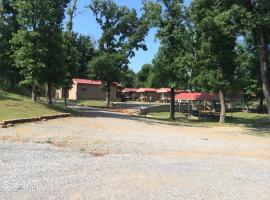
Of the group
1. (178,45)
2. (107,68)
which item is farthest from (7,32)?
(107,68)

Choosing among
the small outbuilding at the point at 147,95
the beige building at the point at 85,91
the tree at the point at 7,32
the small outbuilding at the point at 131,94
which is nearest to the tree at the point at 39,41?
the tree at the point at 7,32

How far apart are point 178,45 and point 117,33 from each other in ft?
60.6

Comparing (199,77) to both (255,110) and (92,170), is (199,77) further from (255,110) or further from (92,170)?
(255,110)

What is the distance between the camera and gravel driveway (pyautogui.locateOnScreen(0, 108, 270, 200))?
9047 mm

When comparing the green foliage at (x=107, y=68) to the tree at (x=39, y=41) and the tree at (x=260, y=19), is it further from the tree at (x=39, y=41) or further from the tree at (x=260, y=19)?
the tree at (x=260, y=19)

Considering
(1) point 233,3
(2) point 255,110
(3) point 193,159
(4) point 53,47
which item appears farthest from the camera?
(2) point 255,110

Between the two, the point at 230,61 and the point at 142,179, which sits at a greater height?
the point at 230,61

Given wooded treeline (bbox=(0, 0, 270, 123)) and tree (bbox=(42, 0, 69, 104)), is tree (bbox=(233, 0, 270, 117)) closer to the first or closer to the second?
wooded treeline (bbox=(0, 0, 270, 123))

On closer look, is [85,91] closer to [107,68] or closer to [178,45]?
[107,68]

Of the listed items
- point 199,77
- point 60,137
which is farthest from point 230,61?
point 60,137

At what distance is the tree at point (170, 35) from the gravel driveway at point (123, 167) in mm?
22835

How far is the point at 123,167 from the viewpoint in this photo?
1157 cm

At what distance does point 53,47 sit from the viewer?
30406mm

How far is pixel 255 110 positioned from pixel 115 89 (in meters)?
27.0
